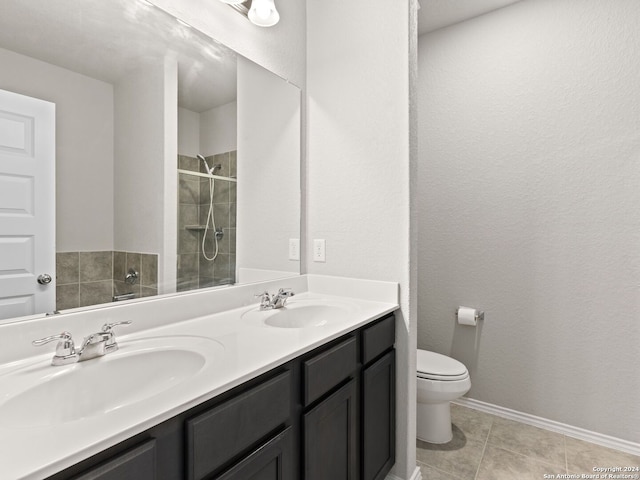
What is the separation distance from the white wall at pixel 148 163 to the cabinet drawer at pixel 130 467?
712 millimetres

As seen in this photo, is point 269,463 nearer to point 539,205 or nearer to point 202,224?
point 202,224

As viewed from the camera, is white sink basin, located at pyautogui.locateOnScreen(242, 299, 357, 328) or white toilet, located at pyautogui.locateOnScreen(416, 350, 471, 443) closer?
white sink basin, located at pyautogui.locateOnScreen(242, 299, 357, 328)

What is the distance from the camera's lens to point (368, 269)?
5.68 ft

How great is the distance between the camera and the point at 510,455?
1886mm

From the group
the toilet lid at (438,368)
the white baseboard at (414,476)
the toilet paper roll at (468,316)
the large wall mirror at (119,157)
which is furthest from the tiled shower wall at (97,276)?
the toilet paper roll at (468,316)

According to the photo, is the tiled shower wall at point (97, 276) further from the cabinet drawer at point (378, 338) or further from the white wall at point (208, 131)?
the cabinet drawer at point (378, 338)

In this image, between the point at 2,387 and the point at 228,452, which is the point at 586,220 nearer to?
the point at 228,452

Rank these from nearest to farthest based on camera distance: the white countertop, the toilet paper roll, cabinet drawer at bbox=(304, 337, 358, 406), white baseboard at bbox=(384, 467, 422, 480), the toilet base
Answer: the white countertop → cabinet drawer at bbox=(304, 337, 358, 406) → white baseboard at bbox=(384, 467, 422, 480) → the toilet base → the toilet paper roll

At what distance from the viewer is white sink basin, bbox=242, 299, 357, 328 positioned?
147 centimetres

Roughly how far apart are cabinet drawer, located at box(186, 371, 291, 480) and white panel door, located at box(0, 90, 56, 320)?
2.02ft

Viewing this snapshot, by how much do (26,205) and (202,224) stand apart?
59 centimetres

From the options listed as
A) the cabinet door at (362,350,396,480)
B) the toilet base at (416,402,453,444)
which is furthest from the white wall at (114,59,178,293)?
the toilet base at (416,402,453,444)

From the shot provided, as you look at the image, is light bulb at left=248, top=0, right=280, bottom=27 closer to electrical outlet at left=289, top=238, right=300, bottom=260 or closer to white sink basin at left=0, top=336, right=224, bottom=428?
electrical outlet at left=289, top=238, right=300, bottom=260

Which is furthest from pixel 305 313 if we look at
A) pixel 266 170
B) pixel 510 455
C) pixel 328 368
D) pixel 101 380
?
pixel 510 455
